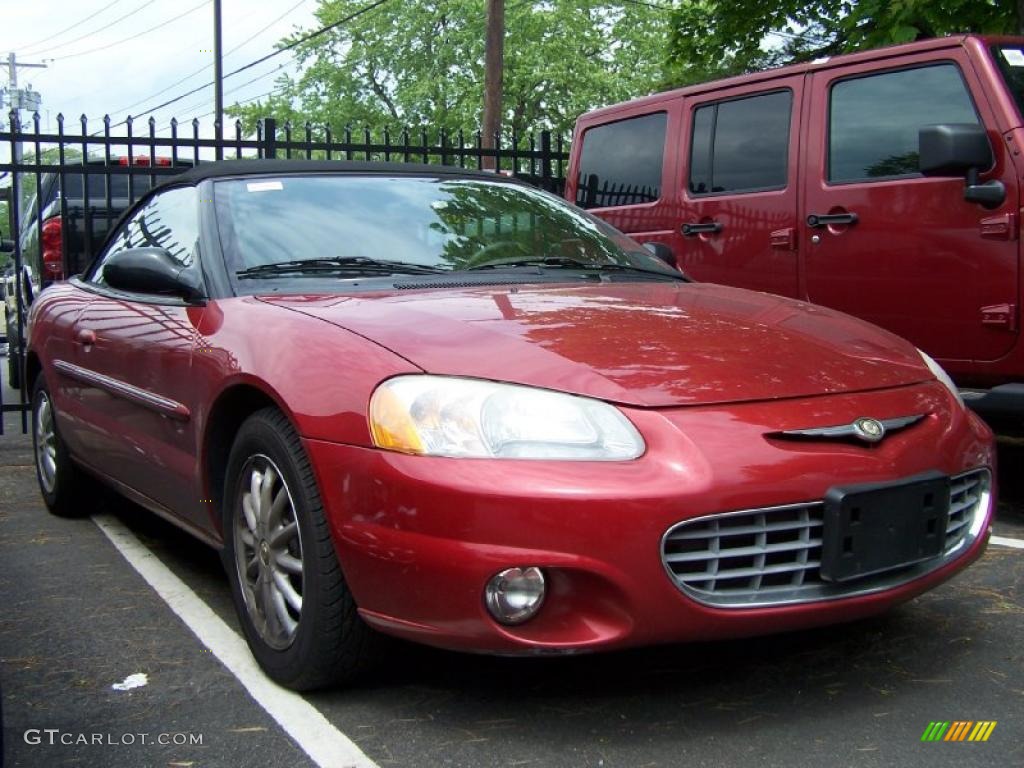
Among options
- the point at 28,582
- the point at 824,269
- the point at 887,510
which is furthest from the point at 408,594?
the point at 824,269

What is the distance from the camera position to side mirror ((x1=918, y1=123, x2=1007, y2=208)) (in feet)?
15.2

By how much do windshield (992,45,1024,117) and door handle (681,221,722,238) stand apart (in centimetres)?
150

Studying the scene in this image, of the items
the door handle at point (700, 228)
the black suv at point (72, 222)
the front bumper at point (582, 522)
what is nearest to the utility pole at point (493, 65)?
the black suv at point (72, 222)

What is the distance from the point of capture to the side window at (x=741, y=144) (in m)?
5.71

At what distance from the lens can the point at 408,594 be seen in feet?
8.79

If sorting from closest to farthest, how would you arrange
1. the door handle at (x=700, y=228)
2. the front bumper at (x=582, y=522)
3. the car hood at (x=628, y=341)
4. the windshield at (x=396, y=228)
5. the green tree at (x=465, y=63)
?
the front bumper at (x=582, y=522) < the car hood at (x=628, y=341) < the windshield at (x=396, y=228) < the door handle at (x=700, y=228) < the green tree at (x=465, y=63)

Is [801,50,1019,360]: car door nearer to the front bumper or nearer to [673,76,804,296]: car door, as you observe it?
[673,76,804,296]: car door

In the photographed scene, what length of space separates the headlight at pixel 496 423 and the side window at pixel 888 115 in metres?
2.97

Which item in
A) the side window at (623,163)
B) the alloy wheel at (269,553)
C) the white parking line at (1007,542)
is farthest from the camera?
the side window at (623,163)

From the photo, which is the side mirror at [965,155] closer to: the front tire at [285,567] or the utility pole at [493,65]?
the front tire at [285,567]

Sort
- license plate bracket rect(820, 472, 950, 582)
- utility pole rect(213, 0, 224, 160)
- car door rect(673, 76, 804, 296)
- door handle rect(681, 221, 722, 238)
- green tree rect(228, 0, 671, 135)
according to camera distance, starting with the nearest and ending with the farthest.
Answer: license plate bracket rect(820, 472, 950, 582) < car door rect(673, 76, 804, 296) < door handle rect(681, 221, 722, 238) < utility pole rect(213, 0, 224, 160) < green tree rect(228, 0, 671, 135)

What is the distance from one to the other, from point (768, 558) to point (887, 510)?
30 cm

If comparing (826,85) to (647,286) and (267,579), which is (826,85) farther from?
(267,579)

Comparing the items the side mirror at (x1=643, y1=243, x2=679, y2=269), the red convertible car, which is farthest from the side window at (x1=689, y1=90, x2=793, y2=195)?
the red convertible car
